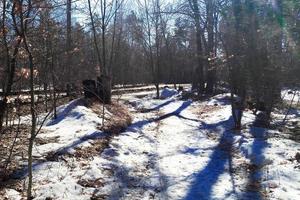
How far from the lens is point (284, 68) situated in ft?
44.4

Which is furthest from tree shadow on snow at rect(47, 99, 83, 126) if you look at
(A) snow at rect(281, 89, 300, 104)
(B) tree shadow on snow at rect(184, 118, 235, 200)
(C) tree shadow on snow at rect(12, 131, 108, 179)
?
(A) snow at rect(281, 89, 300, 104)

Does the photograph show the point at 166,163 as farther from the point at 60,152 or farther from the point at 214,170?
the point at 60,152

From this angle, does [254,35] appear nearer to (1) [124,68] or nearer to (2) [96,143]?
(2) [96,143]

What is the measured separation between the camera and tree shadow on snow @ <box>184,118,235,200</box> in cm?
688

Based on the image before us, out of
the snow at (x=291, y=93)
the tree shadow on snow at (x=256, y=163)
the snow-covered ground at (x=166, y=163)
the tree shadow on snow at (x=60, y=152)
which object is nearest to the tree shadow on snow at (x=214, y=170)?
the snow-covered ground at (x=166, y=163)

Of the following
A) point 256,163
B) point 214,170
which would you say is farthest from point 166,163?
point 256,163

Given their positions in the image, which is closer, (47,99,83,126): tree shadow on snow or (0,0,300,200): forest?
(0,0,300,200): forest

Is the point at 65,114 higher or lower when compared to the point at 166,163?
higher

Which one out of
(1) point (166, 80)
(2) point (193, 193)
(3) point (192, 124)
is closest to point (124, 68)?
(1) point (166, 80)

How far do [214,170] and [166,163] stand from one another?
3.27 feet

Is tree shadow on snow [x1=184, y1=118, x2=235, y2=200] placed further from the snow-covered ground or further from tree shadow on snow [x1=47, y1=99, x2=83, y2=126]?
tree shadow on snow [x1=47, y1=99, x2=83, y2=126]

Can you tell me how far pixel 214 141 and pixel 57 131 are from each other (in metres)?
4.16

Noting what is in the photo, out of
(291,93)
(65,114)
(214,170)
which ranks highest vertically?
(291,93)

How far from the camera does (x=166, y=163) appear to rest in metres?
8.68
